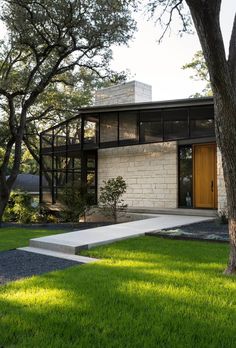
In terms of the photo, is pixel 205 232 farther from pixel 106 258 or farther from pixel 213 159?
pixel 213 159

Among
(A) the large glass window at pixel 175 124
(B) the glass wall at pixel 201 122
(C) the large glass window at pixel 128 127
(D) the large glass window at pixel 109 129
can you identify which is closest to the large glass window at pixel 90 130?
(D) the large glass window at pixel 109 129

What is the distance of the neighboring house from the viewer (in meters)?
12.4

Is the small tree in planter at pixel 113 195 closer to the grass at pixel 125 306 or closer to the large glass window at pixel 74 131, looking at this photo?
the large glass window at pixel 74 131

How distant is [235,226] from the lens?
4.75 metres

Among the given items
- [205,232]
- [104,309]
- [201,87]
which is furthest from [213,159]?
[201,87]

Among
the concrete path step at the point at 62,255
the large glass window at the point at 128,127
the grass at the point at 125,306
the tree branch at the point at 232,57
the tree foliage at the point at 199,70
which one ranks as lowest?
the concrete path step at the point at 62,255

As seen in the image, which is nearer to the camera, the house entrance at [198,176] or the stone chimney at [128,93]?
the house entrance at [198,176]

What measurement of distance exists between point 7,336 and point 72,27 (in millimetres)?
12175

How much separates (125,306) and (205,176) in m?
9.74

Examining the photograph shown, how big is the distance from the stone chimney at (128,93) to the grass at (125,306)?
475 inches

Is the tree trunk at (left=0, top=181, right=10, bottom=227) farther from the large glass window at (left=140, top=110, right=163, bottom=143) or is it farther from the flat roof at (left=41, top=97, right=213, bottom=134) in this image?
the large glass window at (left=140, top=110, right=163, bottom=143)

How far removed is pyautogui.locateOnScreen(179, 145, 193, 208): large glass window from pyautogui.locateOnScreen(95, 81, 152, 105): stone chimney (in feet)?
14.7

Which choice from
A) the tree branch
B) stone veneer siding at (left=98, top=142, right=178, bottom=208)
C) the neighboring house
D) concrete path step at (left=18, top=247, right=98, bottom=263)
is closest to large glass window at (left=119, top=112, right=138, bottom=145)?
the neighboring house

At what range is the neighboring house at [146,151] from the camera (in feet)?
40.6
